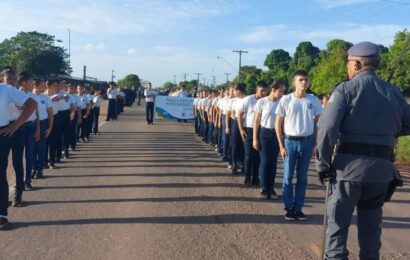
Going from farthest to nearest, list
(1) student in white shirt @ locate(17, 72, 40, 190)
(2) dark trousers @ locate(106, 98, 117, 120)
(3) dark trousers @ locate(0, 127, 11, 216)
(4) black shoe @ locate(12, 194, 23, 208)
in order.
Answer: (2) dark trousers @ locate(106, 98, 117, 120) → (1) student in white shirt @ locate(17, 72, 40, 190) → (4) black shoe @ locate(12, 194, 23, 208) → (3) dark trousers @ locate(0, 127, 11, 216)

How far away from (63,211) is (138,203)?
3.86 feet

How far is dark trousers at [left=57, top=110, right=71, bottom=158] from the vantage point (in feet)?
39.7

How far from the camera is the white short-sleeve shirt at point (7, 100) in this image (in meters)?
6.64

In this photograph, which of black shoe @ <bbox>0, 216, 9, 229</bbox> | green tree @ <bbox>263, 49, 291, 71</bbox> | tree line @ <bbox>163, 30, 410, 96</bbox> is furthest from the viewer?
green tree @ <bbox>263, 49, 291, 71</bbox>

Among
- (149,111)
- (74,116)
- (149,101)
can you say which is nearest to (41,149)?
(74,116)

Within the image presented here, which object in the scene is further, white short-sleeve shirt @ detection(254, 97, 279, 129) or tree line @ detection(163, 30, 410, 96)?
tree line @ detection(163, 30, 410, 96)

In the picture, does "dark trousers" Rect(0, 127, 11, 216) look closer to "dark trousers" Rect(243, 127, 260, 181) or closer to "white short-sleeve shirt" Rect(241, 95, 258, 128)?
"dark trousers" Rect(243, 127, 260, 181)

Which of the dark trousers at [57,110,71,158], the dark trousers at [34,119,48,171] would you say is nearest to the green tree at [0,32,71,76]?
the dark trousers at [57,110,71,158]

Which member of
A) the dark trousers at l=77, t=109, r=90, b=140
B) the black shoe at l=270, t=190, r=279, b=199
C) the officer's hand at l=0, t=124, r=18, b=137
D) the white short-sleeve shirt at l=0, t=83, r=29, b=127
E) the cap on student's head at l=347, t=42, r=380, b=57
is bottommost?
the black shoe at l=270, t=190, r=279, b=199

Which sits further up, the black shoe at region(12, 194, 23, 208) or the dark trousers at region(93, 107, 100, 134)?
the dark trousers at region(93, 107, 100, 134)

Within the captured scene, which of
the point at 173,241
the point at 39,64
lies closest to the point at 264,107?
the point at 173,241

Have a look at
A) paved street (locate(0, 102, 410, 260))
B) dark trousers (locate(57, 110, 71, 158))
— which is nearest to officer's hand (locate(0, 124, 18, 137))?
paved street (locate(0, 102, 410, 260))

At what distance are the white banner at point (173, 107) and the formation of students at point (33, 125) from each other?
27.8ft

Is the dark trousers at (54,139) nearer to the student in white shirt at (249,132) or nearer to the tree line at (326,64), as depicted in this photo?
the student in white shirt at (249,132)
